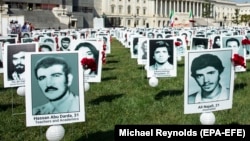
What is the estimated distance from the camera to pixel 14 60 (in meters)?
9.02

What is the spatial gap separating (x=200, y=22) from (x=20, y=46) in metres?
117

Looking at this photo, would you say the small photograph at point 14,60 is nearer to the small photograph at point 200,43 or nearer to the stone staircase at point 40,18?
the small photograph at point 200,43

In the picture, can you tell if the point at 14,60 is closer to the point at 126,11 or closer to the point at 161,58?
the point at 161,58

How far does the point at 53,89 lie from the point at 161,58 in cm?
493

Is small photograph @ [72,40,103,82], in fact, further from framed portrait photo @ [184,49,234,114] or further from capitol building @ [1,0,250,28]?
capitol building @ [1,0,250,28]

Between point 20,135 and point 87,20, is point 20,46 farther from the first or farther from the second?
point 87,20

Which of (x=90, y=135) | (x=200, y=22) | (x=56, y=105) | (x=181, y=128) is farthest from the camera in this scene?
(x=200, y=22)

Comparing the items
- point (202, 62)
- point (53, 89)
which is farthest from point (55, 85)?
point (202, 62)

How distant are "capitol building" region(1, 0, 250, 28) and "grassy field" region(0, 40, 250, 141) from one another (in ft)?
207

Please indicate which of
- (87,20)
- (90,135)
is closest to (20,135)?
(90,135)

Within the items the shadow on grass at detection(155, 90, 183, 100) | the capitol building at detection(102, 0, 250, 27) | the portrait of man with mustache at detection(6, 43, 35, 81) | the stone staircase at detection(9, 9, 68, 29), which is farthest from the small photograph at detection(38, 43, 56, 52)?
the capitol building at detection(102, 0, 250, 27)

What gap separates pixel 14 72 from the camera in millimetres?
9070

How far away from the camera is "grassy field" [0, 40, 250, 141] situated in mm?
7336

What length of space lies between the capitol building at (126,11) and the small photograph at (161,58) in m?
64.2
